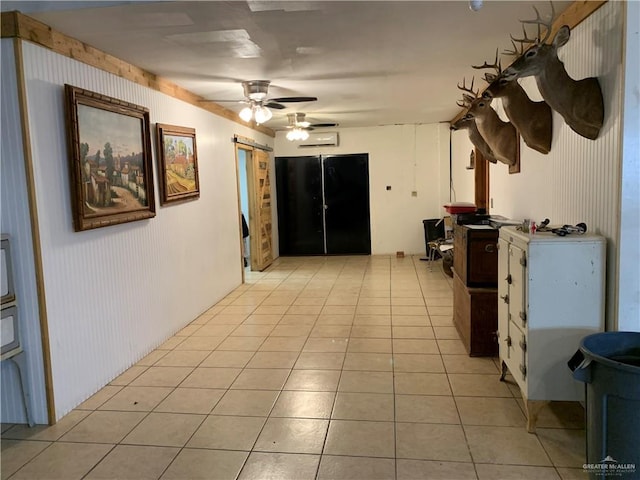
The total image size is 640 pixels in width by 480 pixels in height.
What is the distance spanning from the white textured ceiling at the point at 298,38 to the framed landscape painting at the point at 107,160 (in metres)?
0.42

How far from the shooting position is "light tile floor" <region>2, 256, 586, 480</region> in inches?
91.0

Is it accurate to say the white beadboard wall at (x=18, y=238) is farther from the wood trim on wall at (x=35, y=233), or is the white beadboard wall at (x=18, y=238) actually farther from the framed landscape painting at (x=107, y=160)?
the framed landscape painting at (x=107, y=160)

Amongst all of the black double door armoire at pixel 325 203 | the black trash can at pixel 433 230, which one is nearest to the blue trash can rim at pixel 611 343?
the black trash can at pixel 433 230

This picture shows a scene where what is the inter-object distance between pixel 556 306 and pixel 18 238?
118 inches

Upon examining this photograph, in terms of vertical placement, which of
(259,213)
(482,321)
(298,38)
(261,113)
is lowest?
(482,321)

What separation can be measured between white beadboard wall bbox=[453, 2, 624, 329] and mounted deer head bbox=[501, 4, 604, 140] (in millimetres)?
51

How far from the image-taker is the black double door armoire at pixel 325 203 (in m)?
8.73

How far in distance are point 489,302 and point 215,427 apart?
2.19 m

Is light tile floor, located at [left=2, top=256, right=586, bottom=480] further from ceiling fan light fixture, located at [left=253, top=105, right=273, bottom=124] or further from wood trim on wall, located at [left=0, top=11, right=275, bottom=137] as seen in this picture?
wood trim on wall, located at [left=0, top=11, right=275, bottom=137]

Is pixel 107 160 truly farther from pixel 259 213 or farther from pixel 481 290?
pixel 259 213

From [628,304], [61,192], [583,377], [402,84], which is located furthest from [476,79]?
[61,192]

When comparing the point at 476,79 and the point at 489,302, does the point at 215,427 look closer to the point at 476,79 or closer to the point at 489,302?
the point at 489,302

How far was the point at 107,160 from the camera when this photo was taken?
340 cm

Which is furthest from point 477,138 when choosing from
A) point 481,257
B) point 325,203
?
point 325,203
